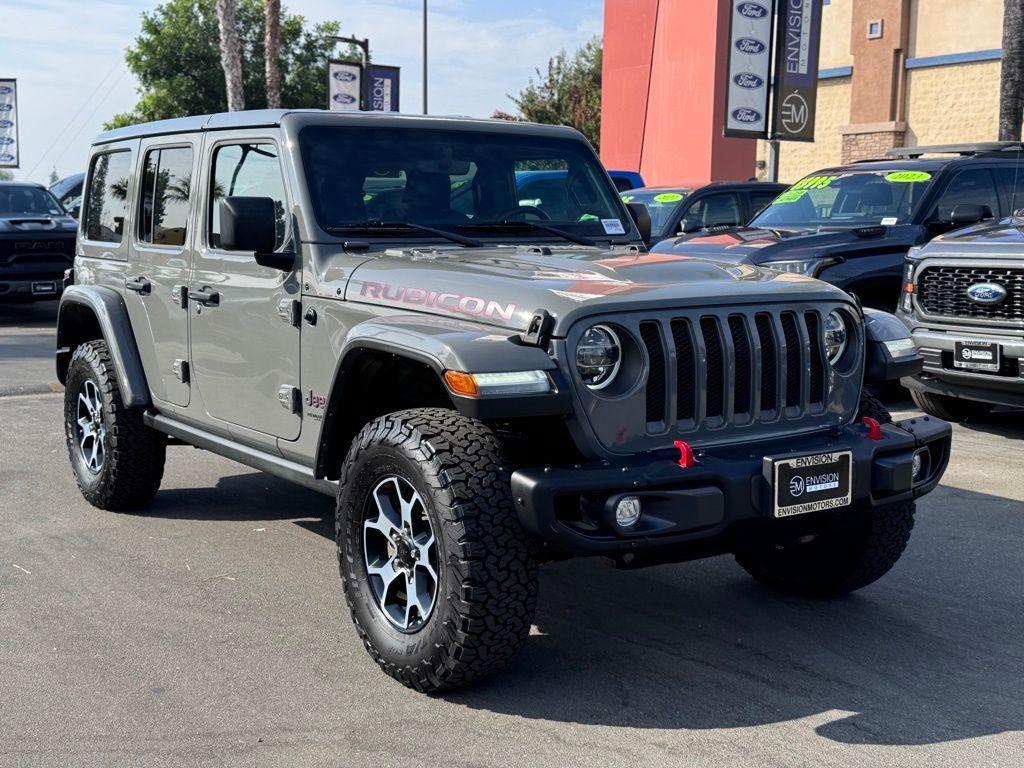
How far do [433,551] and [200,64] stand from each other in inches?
2037

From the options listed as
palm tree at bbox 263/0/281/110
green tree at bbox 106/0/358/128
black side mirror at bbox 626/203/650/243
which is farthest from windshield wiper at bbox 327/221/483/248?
green tree at bbox 106/0/358/128

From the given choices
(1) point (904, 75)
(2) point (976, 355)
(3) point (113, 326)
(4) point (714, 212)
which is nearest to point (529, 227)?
(3) point (113, 326)

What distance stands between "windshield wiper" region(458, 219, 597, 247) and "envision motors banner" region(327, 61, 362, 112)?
2365 cm

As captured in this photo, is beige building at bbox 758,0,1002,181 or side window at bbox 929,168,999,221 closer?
side window at bbox 929,168,999,221

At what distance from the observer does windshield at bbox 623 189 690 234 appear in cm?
1289

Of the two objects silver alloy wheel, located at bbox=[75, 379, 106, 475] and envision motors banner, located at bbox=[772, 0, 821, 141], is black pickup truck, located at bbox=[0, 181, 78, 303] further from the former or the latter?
envision motors banner, located at bbox=[772, 0, 821, 141]

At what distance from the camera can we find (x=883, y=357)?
451 centimetres

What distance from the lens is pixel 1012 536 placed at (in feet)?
19.5

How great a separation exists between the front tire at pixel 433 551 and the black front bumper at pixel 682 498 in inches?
6.1

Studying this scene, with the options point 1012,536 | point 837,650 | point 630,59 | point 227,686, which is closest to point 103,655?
point 227,686

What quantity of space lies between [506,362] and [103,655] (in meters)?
1.91

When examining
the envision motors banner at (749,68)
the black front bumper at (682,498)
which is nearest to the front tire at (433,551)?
the black front bumper at (682,498)

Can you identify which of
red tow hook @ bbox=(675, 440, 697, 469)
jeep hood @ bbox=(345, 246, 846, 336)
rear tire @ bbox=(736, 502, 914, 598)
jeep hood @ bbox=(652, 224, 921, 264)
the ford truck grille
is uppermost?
jeep hood @ bbox=(652, 224, 921, 264)

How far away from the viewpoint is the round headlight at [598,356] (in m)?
3.88
